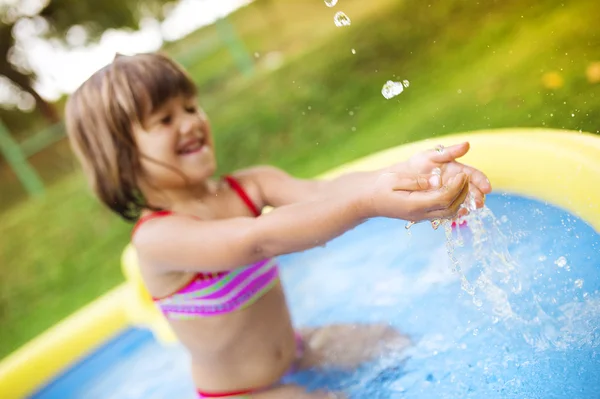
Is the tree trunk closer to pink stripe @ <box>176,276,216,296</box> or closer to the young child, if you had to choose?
the young child

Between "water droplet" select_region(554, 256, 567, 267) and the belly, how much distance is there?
701mm

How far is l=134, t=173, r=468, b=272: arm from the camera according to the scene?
108cm

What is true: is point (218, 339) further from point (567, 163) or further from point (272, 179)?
point (567, 163)

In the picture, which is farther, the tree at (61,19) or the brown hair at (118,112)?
the tree at (61,19)

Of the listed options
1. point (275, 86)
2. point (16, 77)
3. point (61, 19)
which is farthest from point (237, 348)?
point (16, 77)

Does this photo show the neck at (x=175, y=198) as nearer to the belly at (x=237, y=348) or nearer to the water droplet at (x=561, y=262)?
the belly at (x=237, y=348)

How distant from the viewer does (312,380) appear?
1538 mm

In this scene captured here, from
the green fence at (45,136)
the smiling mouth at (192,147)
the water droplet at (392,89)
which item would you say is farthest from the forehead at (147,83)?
the green fence at (45,136)

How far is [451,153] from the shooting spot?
46.9 inches

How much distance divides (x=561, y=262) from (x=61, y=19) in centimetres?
686

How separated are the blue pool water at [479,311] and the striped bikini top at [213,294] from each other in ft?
0.86

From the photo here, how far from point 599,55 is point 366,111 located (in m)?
1.85

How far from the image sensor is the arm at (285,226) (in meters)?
1.08

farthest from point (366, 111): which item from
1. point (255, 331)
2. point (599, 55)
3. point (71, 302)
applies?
Result: point (255, 331)
